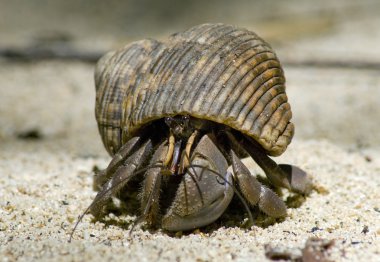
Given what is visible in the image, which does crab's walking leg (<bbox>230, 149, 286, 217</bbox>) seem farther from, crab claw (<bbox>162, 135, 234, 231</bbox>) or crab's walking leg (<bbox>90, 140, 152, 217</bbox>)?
crab's walking leg (<bbox>90, 140, 152, 217</bbox>)

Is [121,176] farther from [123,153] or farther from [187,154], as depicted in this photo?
[187,154]

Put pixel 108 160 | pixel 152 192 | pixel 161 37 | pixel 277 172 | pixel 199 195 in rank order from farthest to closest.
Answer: pixel 161 37 → pixel 108 160 → pixel 277 172 → pixel 152 192 → pixel 199 195

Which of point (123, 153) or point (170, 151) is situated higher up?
point (170, 151)

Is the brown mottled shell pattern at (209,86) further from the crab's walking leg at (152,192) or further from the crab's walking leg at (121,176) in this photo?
the crab's walking leg at (152,192)

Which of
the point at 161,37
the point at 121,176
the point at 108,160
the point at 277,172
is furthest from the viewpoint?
the point at 161,37

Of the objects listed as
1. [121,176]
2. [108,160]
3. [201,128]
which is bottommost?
[108,160]

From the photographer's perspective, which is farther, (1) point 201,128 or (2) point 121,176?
(2) point 121,176

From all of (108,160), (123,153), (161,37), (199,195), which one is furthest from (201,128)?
(161,37)
